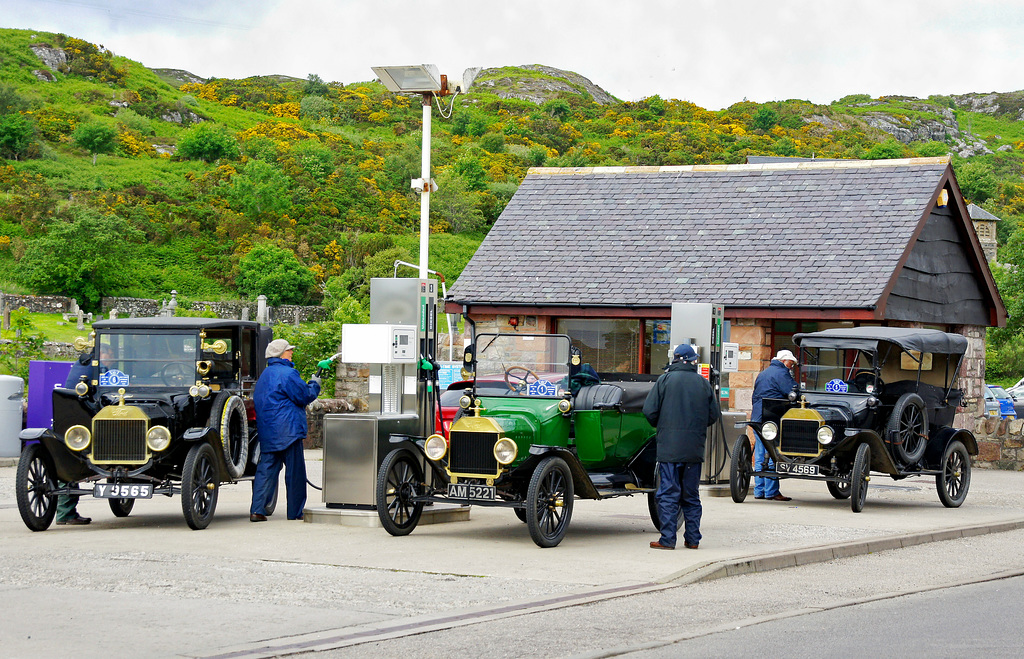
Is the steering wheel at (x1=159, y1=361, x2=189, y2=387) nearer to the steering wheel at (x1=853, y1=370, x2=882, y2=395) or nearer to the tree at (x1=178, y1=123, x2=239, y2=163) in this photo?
the steering wheel at (x1=853, y1=370, x2=882, y2=395)

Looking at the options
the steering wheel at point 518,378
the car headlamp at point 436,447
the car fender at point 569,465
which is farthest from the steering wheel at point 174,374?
the car fender at point 569,465

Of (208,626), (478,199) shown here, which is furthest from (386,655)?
(478,199)

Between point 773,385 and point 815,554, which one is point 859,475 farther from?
point 815,554

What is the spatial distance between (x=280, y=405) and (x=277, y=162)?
82.2m

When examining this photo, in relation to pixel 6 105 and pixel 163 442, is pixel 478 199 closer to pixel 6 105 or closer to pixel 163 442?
pixel 6 105

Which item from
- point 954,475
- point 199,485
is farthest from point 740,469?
point 199,485

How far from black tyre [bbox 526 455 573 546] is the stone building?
13.3 metres

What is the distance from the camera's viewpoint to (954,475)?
16.5 metres

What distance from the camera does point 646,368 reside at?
25.5 m

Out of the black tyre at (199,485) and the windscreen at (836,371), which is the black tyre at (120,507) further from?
the windscreen at (836,371)

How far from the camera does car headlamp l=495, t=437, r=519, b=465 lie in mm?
11211

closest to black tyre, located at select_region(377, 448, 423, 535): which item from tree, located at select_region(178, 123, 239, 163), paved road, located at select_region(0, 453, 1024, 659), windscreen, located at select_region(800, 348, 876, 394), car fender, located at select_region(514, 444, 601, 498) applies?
paved road, located at select_region(0, 453, 1024, 659)

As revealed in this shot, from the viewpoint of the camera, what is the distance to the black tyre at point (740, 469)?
16141 millimetres

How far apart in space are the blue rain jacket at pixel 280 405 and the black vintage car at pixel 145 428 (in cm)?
28
